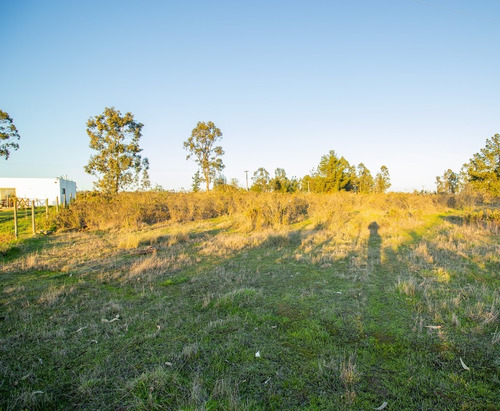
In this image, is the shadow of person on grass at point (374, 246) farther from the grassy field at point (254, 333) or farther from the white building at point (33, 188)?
the white building at point (33, 188)

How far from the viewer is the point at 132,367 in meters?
2.83

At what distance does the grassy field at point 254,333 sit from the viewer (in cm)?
246

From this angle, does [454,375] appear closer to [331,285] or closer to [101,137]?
[331,285]

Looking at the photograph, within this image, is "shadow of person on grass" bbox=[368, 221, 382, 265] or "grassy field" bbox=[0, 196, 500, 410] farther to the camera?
"shadow of person on grass" bbox=[368, 221, 382, 265]

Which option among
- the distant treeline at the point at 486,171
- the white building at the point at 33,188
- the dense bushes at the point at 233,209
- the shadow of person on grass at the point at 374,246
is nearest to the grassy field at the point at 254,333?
the shadow of person on grass at the point at 374,246

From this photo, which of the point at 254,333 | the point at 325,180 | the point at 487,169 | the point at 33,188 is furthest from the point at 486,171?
the point at 33,188

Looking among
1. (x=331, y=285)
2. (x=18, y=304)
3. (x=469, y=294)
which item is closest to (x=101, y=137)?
(x=18, y=304)

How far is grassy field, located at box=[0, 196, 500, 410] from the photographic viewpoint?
96.7 inches

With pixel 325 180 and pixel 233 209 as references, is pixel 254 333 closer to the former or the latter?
pixel 233 209

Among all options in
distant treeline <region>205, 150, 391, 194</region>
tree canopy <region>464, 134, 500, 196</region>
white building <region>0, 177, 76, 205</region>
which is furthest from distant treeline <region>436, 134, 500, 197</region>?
white building <region>0, 177, 76, 205</region>

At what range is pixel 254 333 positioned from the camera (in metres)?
3.51

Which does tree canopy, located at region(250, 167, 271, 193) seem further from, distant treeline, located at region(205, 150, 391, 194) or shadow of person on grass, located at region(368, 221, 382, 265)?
shadow of person on grass, located at region(368, 221, 382, 265)

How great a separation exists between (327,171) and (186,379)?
127 ft

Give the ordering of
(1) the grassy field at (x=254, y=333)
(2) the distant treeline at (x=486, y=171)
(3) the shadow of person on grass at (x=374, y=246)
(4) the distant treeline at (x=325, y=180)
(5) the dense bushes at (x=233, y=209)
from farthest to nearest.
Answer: (4) the distant treeline at (x=325, y=180)
(2) the distant treeline at (x=486, y=171)
(5) the dense bushes at (x=233, y=209)
(3) the shadow of person on grass at (x=374, y=246)
(1) the grassy field at (x=254, y=333)
